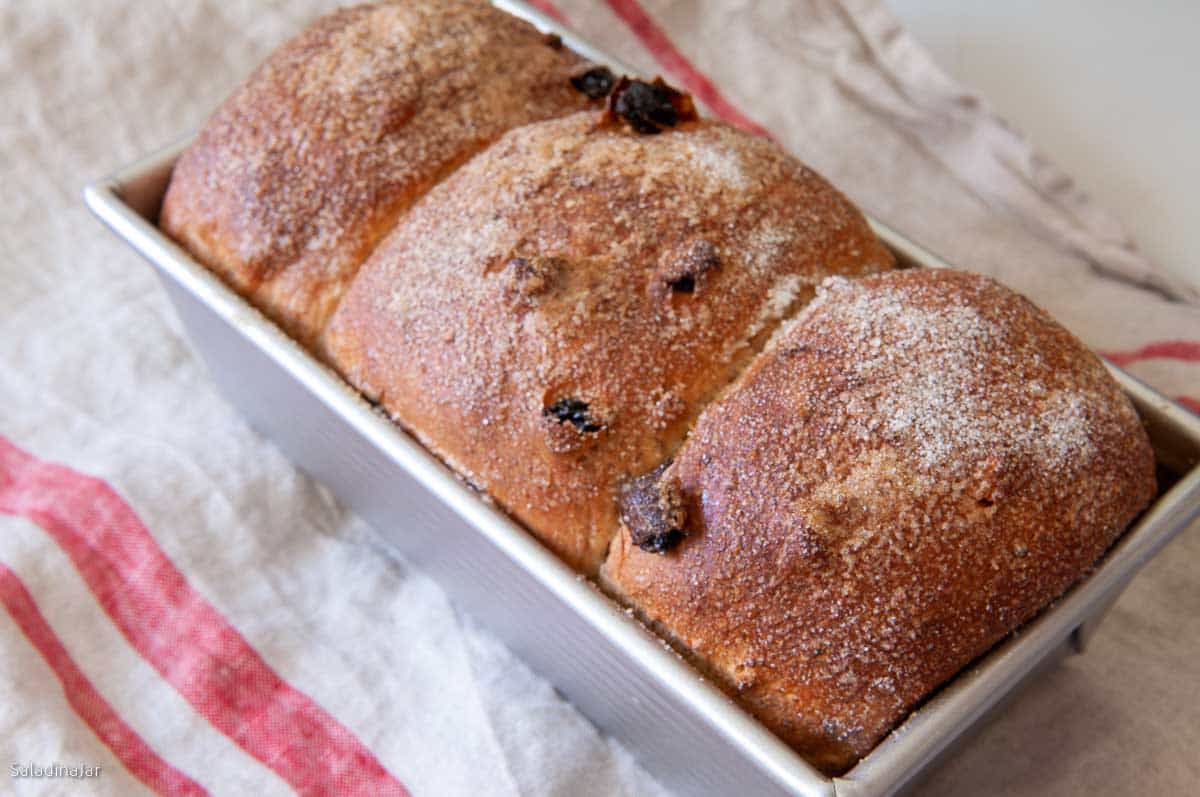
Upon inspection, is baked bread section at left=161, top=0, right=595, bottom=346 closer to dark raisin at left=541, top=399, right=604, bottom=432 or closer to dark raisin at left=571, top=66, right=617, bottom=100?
dark raisin at left=571, top=66, right=617, bottom=100

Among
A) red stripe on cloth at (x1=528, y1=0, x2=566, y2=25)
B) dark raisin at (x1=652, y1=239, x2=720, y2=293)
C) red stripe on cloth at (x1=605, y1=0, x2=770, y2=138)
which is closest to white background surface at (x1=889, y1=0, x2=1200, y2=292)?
red stripe on cloth at (x1=605, y1=0, x2=770, y2=138)

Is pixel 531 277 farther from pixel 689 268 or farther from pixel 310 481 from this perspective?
pixel 310 481

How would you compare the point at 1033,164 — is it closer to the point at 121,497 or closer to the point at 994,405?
the point at 994,405

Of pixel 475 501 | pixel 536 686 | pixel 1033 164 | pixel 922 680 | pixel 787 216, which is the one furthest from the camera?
pixel 1033 164

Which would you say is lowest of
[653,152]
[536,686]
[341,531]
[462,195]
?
[341,531]

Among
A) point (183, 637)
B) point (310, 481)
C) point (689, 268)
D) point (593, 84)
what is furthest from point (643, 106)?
point (183, 637)

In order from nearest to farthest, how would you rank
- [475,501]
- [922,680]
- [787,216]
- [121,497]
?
[922,680] < [475,501] < [787,216] < [121,497]

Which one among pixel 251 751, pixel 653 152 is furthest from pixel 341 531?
pixel 653 152
